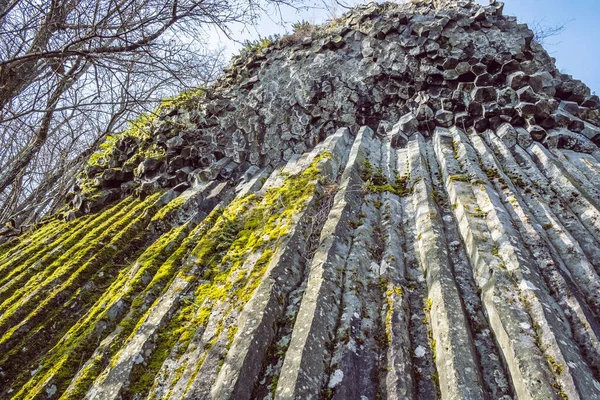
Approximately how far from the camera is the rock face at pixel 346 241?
2.01 meters

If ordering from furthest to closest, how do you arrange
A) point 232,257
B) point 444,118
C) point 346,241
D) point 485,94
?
point 444,118 < point 485,94 < point 232,257 < point 346,241

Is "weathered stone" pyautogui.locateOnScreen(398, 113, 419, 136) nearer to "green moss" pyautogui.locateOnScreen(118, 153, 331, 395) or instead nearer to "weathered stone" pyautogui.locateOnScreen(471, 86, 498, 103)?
"weathered stone" pyautogui.locateOnScreen(471, 86, 498, 103)

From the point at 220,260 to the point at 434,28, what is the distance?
17.8ft

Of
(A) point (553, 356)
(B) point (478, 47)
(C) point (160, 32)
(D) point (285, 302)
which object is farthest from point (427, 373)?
(B) point (478, 47)

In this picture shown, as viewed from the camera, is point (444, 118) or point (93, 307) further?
point (444, 118)

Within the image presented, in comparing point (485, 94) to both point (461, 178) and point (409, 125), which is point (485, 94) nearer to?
point (409, 125)

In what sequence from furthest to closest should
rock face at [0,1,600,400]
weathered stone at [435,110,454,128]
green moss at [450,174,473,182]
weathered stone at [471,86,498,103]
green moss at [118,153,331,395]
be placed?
weathered stone at [435,110,454,128]
weathered stone at [471,86,498,103]
green moss at [450,174,473,182]
green moss at [118,153,331,395]
rock face at [0,1,600,400]

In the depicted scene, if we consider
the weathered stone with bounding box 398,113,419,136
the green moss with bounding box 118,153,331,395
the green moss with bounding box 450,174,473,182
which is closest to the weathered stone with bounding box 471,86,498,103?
the weathered stone with bounding box 398,113,419,136

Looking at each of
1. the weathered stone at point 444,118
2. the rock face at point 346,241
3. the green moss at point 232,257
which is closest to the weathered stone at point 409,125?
the rock face at point 346,241

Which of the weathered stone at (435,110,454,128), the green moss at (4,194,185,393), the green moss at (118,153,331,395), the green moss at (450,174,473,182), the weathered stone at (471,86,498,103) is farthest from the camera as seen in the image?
the weathered stone at (435,110,454,128)

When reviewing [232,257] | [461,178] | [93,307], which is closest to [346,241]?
[232,257]

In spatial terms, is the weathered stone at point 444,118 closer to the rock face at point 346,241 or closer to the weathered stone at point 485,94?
the rock face at point 346,241

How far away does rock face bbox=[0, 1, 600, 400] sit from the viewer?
2.01 meters

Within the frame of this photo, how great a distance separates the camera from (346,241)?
302cm
